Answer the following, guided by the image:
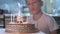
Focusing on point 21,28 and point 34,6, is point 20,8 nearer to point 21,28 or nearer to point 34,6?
point 34,6

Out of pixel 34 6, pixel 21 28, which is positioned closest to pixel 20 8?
pixel 34 6

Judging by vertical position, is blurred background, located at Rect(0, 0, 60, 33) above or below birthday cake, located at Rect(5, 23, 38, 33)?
above

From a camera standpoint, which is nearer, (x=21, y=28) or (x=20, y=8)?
(x=21, y=28)

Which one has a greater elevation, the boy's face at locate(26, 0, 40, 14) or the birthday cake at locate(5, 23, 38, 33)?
the boy's face at locate(26, 0, 40, 14)

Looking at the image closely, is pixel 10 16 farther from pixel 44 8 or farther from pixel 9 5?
pixel 44 8

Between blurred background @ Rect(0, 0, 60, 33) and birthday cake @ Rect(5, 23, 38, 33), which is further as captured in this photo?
blurred background @ Rect(0, 0, 60, 33)

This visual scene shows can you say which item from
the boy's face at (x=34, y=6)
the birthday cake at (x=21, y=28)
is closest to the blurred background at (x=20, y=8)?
the boy's face at (x=34, y=6)

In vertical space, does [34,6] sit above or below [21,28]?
above

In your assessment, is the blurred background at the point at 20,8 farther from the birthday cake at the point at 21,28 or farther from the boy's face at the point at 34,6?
the birthday cake at the point at 21,28

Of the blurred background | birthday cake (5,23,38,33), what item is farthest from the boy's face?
birthday cake (5,23,38,33)

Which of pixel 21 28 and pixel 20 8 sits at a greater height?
pixel 20 8

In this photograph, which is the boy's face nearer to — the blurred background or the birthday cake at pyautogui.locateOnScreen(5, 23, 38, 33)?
the blurred background

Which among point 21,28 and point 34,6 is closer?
point 21,28

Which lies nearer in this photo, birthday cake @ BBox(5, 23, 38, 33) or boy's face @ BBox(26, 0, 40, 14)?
birthday cake @ BBox(5, 23, 38, 33)
